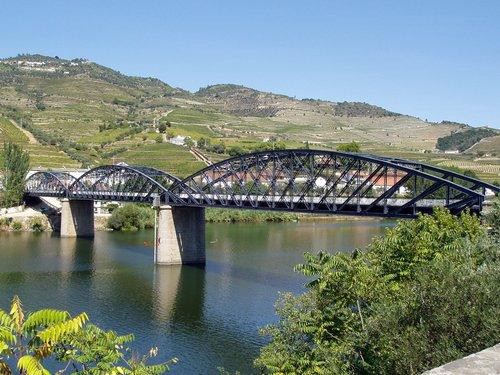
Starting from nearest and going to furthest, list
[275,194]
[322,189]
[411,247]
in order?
[411,247] → [322,189] → [275,194]

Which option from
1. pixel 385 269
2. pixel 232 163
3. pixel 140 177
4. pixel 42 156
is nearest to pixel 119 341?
pixel 385 269

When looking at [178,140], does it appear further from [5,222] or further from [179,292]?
[179,292]

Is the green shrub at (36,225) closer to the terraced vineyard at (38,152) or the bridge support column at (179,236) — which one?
the terraced vineyard at (38,152)

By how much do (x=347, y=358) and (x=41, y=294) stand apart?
30.8 m

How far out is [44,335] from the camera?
10.4 metres

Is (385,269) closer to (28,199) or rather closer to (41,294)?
(41,294)

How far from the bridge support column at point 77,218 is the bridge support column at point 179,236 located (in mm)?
25910

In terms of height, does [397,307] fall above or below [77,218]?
above

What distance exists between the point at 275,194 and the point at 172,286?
13.5m

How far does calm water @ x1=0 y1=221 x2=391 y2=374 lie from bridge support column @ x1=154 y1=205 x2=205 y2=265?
1.68 meters

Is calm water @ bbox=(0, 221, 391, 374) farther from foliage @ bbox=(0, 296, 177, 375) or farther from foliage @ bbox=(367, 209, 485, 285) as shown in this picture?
foliage @ bbox=(0, 296, 177, 375)

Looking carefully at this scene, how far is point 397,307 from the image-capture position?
15.8 meters

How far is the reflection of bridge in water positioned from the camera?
4153 centimetres

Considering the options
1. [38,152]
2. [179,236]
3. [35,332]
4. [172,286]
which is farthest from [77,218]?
[35,332]
